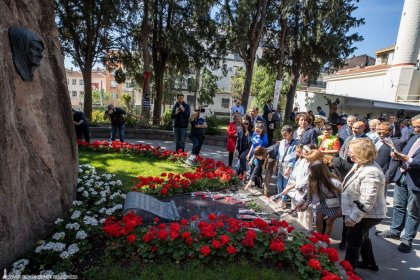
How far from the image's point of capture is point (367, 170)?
10.8 ft

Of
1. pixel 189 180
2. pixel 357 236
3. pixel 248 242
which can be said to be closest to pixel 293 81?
pixel 189 180

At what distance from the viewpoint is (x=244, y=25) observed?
44.9ft

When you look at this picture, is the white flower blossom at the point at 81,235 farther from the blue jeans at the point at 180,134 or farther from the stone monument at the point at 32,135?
the blue jeans at the point at 180,134

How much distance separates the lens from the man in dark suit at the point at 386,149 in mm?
4883

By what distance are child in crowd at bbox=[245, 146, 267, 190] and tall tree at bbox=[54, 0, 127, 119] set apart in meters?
10.7

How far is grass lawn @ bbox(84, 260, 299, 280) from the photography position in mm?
2980

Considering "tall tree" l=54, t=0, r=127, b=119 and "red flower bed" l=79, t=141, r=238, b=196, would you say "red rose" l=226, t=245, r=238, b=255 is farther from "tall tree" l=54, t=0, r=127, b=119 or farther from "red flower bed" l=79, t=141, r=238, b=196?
"tall tree" l=54, t=0, r=127, b=119

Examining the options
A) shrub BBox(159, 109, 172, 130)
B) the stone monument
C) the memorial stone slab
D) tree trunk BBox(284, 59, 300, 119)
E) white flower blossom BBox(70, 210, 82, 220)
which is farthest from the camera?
tree trunk BBox(284, 59, 300, 119)

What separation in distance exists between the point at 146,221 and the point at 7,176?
6.03ft

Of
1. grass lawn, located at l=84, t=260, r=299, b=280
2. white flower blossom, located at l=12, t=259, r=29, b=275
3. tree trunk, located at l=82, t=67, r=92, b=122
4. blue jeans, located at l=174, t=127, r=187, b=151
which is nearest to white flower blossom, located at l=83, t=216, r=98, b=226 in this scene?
grass lawn, located at l=84, t=260, r=299, b=280

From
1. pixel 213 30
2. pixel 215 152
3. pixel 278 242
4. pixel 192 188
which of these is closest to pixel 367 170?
pixel 278 242

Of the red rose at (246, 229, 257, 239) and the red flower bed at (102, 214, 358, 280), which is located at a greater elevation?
the red rose at (246, 229, 257, 239)

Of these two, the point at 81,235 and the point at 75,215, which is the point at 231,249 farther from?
the point at 75,215

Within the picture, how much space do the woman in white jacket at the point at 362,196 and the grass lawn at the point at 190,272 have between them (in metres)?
0.98
